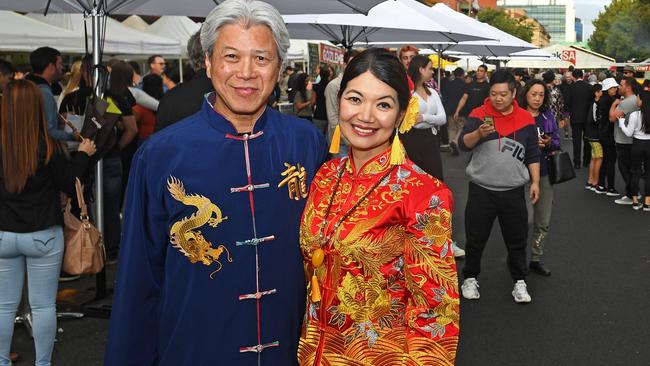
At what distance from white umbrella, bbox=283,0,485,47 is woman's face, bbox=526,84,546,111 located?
2868mm

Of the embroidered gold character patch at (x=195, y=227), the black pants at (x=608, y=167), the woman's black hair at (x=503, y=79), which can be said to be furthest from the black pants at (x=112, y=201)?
the black pants at (x=608, y=167)

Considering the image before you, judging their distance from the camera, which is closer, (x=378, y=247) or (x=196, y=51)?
(x=378, y=247)

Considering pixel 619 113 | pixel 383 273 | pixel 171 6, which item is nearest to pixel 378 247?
pixel 383 273

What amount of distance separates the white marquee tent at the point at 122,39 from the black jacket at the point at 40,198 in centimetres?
849

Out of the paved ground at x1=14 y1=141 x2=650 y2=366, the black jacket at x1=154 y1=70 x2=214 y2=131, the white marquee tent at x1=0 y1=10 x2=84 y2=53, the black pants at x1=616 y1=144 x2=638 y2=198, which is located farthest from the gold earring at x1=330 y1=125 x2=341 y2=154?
the white marquee tent at x1=0 y1=10 x2=84 y2=53

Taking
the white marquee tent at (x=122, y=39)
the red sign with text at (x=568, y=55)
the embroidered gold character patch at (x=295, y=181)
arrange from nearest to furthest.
→ the embroidered gold character patch at (x=295, y=181) < the white marquee tent at (x=122, y=39) < the red sign with text at (x=568, y=55)

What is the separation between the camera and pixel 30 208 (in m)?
4.40

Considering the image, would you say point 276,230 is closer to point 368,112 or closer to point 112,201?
point 368,112

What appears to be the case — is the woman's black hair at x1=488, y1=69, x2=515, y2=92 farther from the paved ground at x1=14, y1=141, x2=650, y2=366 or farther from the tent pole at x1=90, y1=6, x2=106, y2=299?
the tent pole at x1=90, y1=6, x2=106, y2=299

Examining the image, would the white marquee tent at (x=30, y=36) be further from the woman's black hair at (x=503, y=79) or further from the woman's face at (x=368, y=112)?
the woman's face at (x=368, y=112)

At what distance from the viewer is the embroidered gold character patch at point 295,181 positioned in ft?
8.41

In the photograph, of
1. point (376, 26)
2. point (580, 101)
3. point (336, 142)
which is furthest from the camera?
point (580, 101)

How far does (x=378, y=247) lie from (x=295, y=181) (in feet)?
1.38

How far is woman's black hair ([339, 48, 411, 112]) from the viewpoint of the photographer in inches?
95.7
